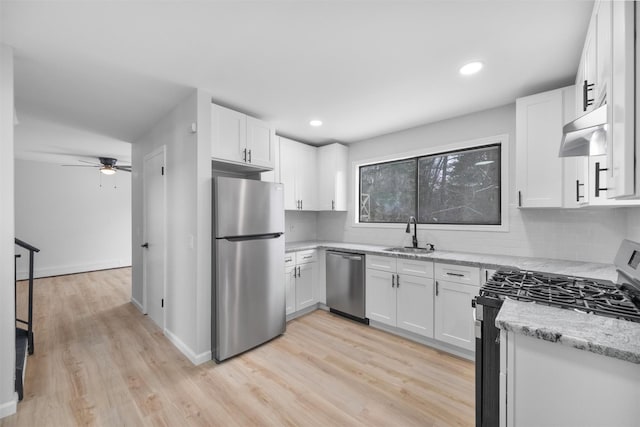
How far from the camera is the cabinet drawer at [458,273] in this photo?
2.45m

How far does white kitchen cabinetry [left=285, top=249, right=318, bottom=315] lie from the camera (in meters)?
Answer: 3.39

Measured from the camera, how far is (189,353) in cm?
255

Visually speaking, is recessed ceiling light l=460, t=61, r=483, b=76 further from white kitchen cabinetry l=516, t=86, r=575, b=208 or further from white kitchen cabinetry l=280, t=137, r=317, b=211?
white kitchen cabinetry l=280, t=137, r=317, b=211

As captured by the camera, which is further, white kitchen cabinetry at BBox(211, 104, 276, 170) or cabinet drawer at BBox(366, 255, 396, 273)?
cabinet drawer at BBox(366, 255, 396, 273)

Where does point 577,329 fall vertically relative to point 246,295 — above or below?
above

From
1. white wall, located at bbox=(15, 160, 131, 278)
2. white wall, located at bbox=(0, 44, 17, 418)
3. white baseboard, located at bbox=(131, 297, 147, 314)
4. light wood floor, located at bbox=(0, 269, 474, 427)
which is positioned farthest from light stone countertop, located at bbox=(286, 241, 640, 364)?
white wall, located at bbox=(15, 160, 131, 278)

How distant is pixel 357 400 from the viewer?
6.49 ft

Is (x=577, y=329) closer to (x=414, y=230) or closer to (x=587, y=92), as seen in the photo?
(x=587, y=92)

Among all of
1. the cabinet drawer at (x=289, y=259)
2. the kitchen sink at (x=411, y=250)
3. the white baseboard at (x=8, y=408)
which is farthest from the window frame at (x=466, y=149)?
the white baseboard at (x=8, y=408)

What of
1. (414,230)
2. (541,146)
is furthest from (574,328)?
(414,230)

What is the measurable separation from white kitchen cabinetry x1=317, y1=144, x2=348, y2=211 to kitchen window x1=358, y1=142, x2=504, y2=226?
0.92 feet

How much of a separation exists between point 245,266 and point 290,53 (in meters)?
1.88

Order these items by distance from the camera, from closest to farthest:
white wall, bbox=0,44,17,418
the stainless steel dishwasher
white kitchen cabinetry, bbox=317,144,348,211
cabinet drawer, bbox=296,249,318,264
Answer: white wall, bbox=0,44,17,418 < the stainless steel dishwasher < cabinet drawer, bbox=296,249,318,264 < white kitchen cabinetry, bbox=317,144,348,211

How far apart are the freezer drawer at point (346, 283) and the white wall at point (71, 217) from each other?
19.5 feet
